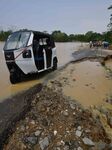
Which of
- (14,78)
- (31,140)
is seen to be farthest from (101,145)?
(14,78)

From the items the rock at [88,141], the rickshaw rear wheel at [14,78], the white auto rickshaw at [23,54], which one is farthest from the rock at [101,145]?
the rickshaw rear wheel at [14,78]

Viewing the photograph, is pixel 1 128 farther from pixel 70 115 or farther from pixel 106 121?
pixel 106 121

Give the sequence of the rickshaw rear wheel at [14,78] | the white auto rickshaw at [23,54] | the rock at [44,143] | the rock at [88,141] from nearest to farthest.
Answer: the rock at [44,143]
the rock at [88,141]
the white auto rickshaw at [23,54]
the rickshaw rear wheel at [14,78]

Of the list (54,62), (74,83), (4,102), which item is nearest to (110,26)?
(54,62)

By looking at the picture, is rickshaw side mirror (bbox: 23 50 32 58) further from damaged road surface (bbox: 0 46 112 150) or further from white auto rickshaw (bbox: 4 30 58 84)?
damaged road surface (bbox: 0 46 112 150)

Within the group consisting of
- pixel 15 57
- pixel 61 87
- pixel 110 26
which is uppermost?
pixel 15 57

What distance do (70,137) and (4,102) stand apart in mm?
3479

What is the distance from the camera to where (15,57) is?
40.0 ft

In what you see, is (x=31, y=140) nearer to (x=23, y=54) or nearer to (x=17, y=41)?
(x=23, y=54)

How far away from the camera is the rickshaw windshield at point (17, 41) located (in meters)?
12.5

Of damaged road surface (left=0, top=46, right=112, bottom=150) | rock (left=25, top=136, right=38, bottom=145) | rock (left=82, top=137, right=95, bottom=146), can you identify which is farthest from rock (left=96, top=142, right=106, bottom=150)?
rock (left=25, top=136, right=38, bottom=145)

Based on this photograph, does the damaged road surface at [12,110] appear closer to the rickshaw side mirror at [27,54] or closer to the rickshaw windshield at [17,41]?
the rickshaw side mirror at [27,54]

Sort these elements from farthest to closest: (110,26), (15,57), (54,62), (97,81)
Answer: (110,26) → (54,62) → (97,81) → (15,57)

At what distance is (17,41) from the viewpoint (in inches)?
497
